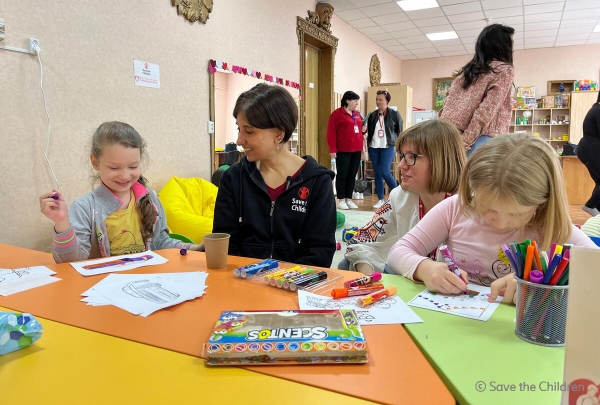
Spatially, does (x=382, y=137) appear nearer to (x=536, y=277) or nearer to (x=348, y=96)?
(x=348, y=96)

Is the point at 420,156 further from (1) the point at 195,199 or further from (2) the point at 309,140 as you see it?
(2) the point at 309,140

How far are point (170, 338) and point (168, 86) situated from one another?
9.31 feet

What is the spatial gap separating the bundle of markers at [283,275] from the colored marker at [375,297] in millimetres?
151

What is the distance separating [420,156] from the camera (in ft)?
4.96

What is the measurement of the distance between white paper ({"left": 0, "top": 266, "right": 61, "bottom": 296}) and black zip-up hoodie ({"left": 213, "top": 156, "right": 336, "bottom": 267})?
596 mm

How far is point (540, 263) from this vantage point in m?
0.72

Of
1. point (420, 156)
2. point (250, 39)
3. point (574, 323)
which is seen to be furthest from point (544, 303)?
point (250, 39)

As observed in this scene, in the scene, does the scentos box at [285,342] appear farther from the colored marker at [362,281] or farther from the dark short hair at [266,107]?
the dark short hair at [266,107]

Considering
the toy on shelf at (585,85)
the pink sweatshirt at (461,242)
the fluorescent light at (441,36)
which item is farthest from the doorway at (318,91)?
the toy on shelf at (585,85)

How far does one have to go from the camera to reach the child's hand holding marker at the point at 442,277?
94cm

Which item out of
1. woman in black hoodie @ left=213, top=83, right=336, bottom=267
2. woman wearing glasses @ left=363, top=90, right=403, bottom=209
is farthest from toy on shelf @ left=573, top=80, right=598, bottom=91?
woman in black hoodie @ left=213, top=83, right=336, bottom=267

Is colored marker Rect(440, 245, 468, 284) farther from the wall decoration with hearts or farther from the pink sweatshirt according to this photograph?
the wall decoration with hearts

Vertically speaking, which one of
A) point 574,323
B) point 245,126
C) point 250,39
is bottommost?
point 574,323

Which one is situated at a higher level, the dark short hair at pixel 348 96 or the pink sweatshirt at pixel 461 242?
the dark short hair at pixel 348 96
